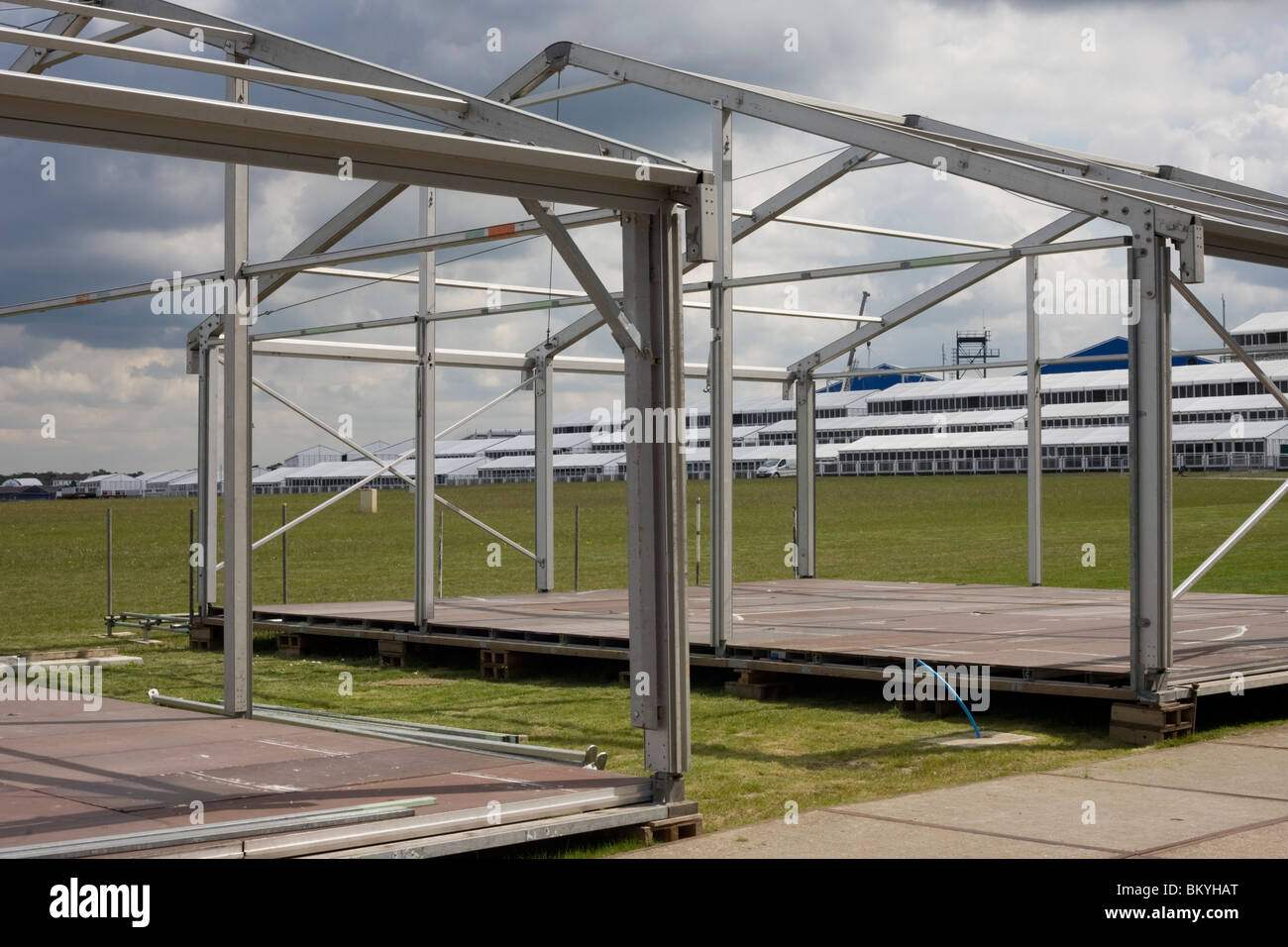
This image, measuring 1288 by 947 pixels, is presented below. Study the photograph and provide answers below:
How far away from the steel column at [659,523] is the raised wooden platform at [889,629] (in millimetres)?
4092

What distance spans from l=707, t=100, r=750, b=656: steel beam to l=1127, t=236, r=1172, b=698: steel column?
10.7 ft

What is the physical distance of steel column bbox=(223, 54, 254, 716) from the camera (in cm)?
1039

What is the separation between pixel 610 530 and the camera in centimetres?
4019

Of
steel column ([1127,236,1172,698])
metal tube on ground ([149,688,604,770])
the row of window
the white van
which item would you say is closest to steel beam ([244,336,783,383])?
metal tube on ground ([149,688,604,770])

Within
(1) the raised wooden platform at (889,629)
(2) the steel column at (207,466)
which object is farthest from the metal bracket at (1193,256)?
(2) the steel column at (207,466)

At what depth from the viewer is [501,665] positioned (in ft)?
48.0

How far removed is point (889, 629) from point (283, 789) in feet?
24.1

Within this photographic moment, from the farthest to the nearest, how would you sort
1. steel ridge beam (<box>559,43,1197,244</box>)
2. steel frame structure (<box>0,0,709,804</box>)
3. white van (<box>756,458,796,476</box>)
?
1. white van (<box>756,458,796,476</box>)
2. steel ridge beam (<box>559,43,1197,244</box>)
3. steel frame structure (<box>0,0,709,804</box>)

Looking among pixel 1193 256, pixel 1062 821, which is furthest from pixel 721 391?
pixel 1062 821

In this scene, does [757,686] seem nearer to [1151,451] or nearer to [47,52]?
[1151,451]

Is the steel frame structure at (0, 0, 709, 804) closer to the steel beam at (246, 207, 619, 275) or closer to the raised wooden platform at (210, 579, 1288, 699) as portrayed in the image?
the steel beam at (246, 207, 619, 275)
